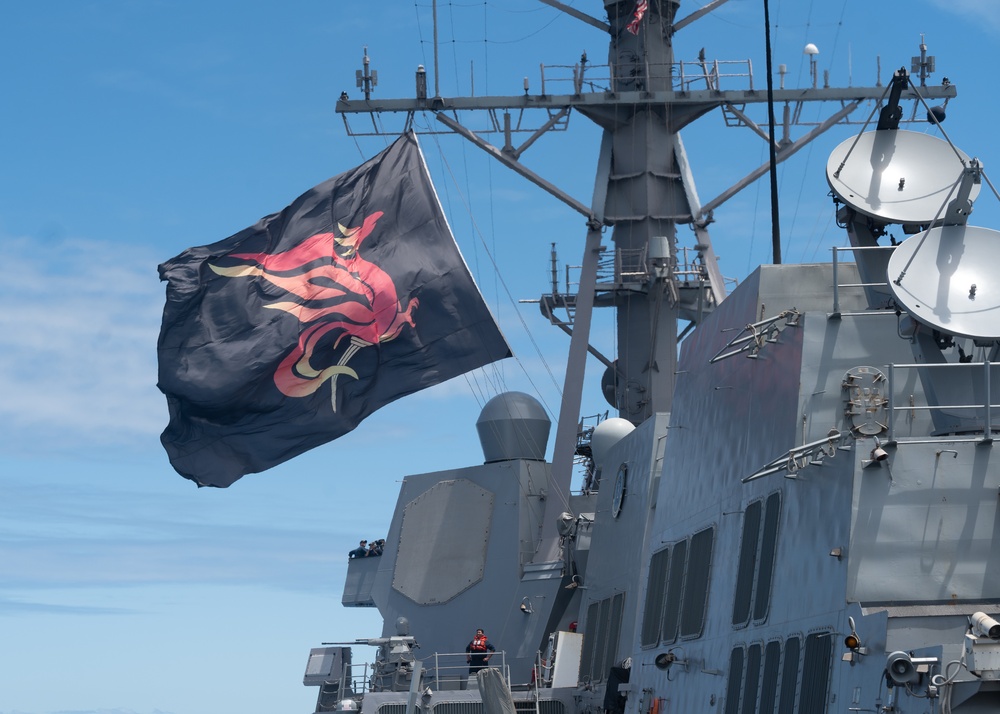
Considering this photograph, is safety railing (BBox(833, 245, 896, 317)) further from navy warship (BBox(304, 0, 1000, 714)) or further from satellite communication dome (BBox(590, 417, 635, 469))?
satellite communication dome (BBox(590, 417, 635, 469))

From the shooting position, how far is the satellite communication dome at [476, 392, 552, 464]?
91.2 ft

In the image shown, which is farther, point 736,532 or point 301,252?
point 301,252

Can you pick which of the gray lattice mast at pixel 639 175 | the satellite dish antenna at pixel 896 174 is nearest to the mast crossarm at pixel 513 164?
the gray lattice mast at pixel 639 175

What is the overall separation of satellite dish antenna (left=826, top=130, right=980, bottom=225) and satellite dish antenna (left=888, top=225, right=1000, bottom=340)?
1.11 m

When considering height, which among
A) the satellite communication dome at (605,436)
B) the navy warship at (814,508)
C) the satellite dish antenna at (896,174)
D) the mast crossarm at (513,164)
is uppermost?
the mast crossarm at (513,164)

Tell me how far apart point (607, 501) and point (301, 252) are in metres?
5.55

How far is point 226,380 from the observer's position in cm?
1886

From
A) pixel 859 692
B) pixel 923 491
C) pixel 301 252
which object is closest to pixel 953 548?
pixel 923 491

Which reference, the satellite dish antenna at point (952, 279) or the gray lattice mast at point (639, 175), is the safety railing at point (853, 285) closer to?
the satellite dish antenna at point (952, 279)

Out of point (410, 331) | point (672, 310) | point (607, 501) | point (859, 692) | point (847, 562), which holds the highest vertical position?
point (672, 310)

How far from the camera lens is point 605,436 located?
24688 mm

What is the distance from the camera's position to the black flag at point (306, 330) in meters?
18.9

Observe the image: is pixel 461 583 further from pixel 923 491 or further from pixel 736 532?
pixel 923 491

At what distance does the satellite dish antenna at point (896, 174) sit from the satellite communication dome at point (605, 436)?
12.1 m
